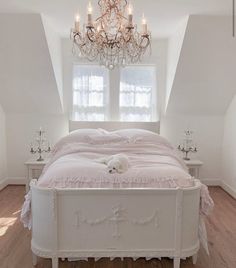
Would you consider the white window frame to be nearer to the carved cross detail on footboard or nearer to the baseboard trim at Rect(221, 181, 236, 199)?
the baseboard trim at Rect(221, 181, 236, 199)

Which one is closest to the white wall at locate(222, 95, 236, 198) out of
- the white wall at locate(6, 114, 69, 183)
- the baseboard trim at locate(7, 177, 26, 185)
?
the white wall at locate(6, 114, 69, 183)

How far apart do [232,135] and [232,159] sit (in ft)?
1.12

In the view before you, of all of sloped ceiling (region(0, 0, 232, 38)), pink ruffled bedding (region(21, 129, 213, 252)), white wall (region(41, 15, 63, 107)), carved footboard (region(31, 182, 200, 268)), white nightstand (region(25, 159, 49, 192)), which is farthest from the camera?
white nightstand (region(25, 159, 49, 192))

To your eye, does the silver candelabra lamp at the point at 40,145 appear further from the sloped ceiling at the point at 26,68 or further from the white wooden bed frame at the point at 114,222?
the white wooden bed frame at the point at 114,222

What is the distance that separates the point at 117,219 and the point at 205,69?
7.95ft

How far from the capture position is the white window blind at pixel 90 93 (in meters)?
4.38

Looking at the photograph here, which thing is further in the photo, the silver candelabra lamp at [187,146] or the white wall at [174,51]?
the silver candelabra lamp at [187,146]

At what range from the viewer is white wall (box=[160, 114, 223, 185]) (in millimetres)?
4539

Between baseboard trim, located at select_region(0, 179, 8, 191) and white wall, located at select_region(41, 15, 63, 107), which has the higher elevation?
white wall, located at select_region(41, 15, 63, 107)

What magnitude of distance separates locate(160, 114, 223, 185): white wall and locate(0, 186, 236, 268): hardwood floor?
0.82 meters

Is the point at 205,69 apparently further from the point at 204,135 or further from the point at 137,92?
the point at 204,135

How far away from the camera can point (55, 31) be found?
152 inches

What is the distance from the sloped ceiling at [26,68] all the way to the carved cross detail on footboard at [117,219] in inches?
84.9

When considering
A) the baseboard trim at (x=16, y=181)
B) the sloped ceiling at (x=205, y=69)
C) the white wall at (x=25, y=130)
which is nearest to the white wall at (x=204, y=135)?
the sloped ceiling at (x=205, y=69)
